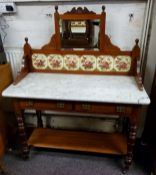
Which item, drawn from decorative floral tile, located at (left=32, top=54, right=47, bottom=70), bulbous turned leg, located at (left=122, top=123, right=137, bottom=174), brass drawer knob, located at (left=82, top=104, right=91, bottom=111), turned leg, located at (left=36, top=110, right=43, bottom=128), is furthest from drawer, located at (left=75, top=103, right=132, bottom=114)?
turned leg, located at (left=36, top=110, right=43, bottom=128)

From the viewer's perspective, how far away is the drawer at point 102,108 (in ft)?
4.19

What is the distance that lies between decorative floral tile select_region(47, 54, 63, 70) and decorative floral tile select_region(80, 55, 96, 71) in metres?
0.18

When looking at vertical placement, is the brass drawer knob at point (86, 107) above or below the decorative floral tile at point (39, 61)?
below

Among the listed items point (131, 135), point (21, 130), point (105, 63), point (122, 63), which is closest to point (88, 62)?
point (105, 63)

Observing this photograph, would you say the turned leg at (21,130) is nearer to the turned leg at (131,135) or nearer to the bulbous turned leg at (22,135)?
the bulbous turned leg at (22,135)

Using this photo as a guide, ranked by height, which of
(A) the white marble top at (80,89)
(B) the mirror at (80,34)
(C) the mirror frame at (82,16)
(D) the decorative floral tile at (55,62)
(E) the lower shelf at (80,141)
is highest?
(C) the mirror frame at (82,16)

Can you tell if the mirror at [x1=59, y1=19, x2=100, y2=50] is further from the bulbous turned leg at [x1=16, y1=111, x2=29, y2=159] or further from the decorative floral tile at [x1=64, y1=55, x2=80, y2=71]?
the bulbous turned leg at [x1=16, y1=111, x2=29, y2=159]

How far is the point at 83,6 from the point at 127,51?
0.51m

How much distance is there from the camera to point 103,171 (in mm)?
1580

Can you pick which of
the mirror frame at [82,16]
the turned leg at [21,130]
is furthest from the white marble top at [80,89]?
the mirror frame at [82,16]

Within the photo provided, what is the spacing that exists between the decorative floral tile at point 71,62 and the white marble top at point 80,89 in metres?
0.07

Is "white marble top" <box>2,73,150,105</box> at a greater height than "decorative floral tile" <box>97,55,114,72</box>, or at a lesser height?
lesser

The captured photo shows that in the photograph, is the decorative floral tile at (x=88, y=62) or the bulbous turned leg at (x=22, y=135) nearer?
the bulbous turned leg at (x=22, y=135)

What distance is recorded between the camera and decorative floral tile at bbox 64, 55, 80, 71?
62.5 inches
